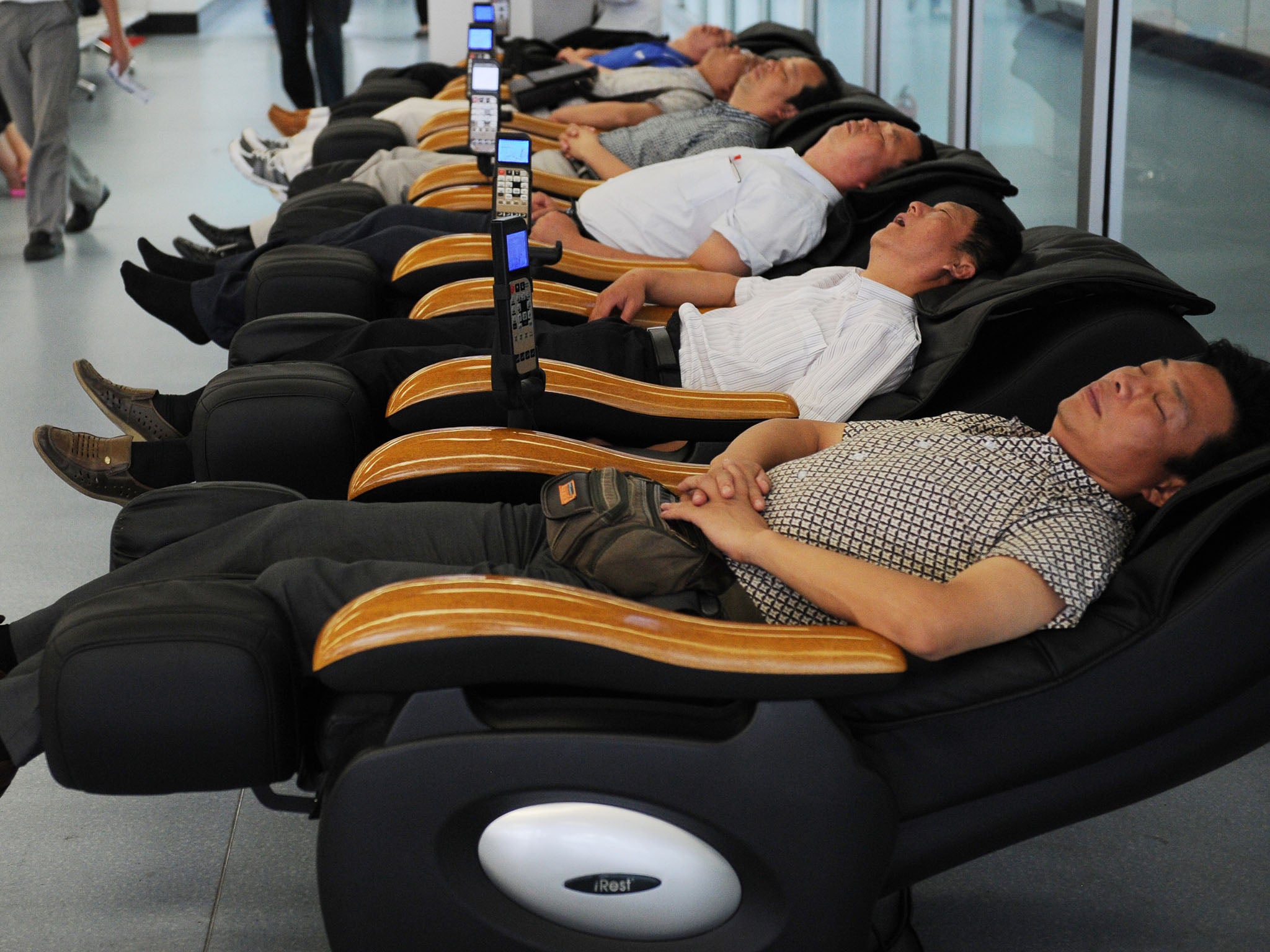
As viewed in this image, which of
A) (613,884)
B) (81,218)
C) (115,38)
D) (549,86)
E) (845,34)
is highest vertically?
(115,38)

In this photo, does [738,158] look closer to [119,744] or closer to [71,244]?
[119,744]

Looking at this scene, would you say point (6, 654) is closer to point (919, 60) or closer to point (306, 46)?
point (919, 60)

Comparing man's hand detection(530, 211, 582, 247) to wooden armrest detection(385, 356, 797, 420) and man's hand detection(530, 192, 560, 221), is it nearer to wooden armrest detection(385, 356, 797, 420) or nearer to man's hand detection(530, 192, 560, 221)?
man's hand detection(530, 192, 560, 221)

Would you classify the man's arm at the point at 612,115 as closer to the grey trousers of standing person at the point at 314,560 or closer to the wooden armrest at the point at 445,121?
the wooden armrest at the point at 445,121

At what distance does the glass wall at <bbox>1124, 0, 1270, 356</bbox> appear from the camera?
2.65 metres

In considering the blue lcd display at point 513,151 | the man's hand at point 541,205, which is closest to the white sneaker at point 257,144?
the man's hand at point 541,205

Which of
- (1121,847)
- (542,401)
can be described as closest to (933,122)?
(542,401)

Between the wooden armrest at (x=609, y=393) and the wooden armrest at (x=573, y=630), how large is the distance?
85 cm

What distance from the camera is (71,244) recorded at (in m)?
5.45

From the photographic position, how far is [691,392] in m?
2.31

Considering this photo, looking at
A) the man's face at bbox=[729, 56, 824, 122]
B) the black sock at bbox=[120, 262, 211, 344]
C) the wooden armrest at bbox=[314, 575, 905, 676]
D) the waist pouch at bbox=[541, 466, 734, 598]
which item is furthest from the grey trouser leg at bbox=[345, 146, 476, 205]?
the wooden armrest at bbox=[314, 575, 905, 676]

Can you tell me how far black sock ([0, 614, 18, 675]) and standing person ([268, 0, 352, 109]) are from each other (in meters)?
6.23

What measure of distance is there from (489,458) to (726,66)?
3322mm

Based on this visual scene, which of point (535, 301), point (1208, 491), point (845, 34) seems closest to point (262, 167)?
point (535, 301)
